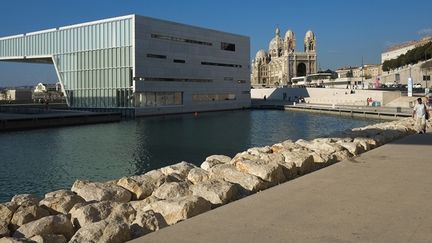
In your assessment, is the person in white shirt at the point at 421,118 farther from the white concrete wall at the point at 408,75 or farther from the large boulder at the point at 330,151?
the white concrete wall at the point at 408,75

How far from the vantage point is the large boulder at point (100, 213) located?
7.46 m

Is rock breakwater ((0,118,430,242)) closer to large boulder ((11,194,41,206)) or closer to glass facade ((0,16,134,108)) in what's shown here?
large boulder ((11,194,41,206))

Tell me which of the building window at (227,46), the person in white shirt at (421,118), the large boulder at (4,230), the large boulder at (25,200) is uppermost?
the building window at (227,46)

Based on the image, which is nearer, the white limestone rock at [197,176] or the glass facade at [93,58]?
the white limestone rock at [197,176]

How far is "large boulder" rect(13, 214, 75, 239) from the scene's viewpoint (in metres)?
6.74

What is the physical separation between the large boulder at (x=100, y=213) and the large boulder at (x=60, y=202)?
81 cm

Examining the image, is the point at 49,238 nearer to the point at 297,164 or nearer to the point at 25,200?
the point at 25,200

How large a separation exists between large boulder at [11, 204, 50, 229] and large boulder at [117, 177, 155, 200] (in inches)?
84.0

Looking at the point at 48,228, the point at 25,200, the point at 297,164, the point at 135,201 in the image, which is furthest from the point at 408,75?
the point at 48,228

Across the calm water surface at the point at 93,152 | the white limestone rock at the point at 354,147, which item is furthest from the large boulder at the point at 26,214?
the calm water surface at the point at 93,152

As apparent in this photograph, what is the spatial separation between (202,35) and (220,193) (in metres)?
78.5

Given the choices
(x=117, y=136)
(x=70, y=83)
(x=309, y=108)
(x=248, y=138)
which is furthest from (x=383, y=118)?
(x=70, y=83)

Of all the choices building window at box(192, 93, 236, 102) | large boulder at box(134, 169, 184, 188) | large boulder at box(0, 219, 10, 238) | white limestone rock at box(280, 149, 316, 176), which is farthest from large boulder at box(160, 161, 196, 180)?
building window at box(192, 93, 236, 102)

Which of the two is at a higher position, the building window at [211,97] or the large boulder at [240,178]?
the building window at [211,97]
